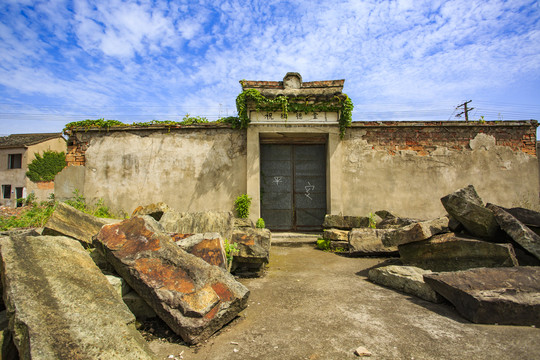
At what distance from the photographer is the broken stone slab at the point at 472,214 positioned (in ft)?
13.2

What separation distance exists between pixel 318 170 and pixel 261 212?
208cm

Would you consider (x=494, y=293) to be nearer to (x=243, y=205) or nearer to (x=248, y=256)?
(x=248, y=256)

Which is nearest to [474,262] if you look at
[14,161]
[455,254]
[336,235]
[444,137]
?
[455,254]

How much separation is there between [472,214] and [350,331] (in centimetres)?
268

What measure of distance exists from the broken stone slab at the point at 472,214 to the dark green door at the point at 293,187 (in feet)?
15.1

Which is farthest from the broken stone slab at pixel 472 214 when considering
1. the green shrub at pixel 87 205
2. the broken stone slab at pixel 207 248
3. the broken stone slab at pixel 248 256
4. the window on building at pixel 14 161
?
the window on building at pixel 14 161

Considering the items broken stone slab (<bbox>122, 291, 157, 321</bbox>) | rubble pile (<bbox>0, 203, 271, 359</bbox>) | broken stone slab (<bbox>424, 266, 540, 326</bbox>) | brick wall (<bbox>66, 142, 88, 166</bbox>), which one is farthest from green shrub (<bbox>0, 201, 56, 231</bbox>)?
broken stone slab (<bbox>424, 266, 540, 326</bbox>)

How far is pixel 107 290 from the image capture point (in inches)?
99.6

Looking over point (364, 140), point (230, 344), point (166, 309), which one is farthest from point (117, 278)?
point (364, 140)

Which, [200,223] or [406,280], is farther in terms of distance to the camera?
[200,223]

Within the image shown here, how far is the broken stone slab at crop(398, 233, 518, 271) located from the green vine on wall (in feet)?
15.5

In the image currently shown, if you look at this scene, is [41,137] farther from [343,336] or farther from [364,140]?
[343,336]

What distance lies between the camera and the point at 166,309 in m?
2.51

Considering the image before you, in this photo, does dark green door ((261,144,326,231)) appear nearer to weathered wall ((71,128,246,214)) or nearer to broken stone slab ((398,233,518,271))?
weathered wall ((71,128,246,214))
